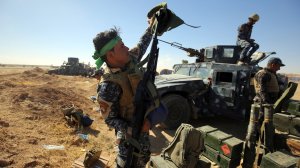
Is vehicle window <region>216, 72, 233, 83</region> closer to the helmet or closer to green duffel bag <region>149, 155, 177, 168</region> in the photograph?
the helmet

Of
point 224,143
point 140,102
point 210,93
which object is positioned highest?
point 140,102

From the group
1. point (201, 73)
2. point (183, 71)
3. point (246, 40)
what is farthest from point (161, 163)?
point (246, 40)

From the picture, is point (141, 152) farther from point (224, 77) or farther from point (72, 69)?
point (72, 69)

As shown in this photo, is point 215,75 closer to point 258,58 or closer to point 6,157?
point 258,58

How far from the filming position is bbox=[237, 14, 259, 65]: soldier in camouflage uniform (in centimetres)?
711

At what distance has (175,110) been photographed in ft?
19.4

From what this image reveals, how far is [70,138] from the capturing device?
16.9 feet

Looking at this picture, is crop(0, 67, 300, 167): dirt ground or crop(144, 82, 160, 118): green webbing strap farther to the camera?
crop(0, 67, 300, 167): dirt ground

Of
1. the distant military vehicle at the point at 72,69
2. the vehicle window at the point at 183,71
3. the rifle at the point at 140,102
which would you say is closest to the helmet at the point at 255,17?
the vehicle window at the point at 183,71

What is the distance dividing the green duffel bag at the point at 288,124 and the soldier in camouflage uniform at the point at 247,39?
211cm

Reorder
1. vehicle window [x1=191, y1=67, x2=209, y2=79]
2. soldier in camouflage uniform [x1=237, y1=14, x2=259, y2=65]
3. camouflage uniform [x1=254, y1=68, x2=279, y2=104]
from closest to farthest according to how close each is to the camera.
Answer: camouflage uniform [x1=254, y1=68, x2=279, y2=104]
vehicle window [x1=191, y1=67, x2=209, y2=79]
soldier in camouflage uniform [x1=237, y1=14, x2=259, y2=65]

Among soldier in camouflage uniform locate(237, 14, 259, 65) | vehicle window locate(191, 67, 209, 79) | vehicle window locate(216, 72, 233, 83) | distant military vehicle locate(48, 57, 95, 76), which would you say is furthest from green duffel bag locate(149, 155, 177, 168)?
distant military vehicle locate(48, 57, 95, 76)

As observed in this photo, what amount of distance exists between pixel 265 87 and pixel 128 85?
12.0ft

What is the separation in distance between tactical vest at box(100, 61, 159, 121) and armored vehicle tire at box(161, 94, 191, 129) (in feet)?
11.6
